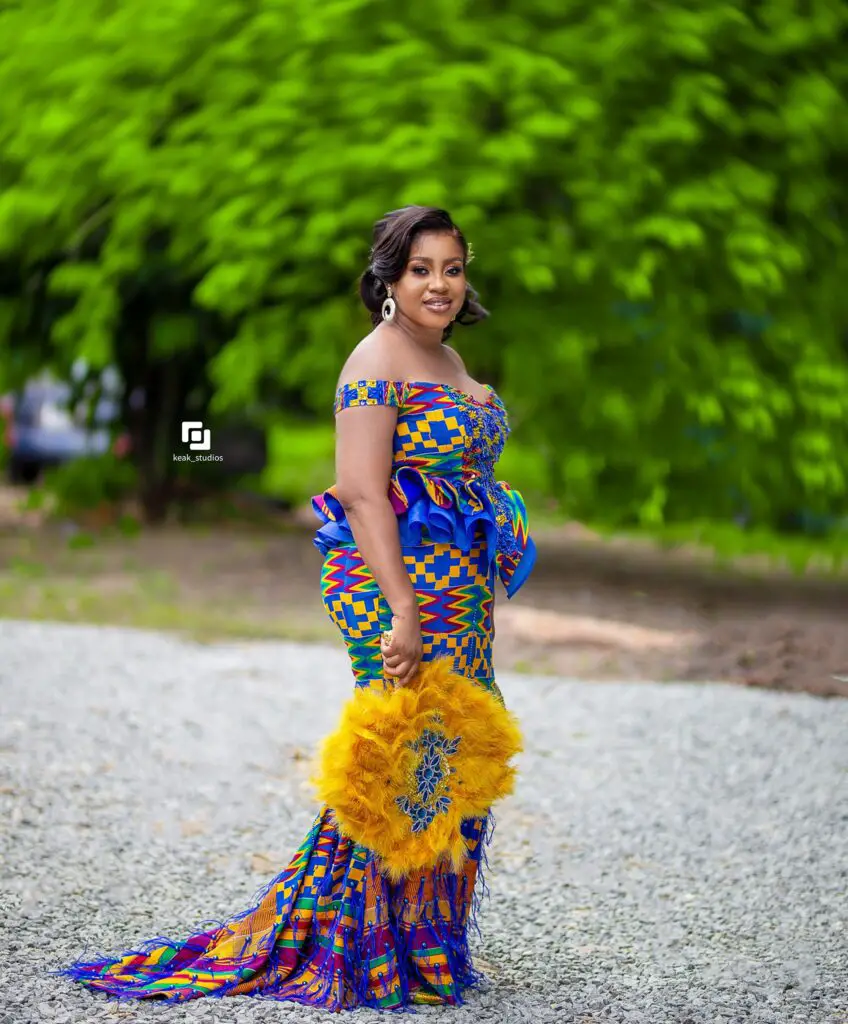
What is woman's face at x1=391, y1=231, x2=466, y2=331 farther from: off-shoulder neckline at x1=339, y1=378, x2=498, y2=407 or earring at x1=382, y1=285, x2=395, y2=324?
off-shoulder neckline at x1=339, y1=378, x2=498, y2=407

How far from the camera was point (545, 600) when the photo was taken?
11.0 metres

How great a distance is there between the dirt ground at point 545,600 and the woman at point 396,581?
4.81 meters

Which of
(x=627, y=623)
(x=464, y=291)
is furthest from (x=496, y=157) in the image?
(x=464, y=291)

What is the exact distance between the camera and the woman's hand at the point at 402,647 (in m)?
3.17

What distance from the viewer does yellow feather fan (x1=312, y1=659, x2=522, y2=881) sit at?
3.26 metres

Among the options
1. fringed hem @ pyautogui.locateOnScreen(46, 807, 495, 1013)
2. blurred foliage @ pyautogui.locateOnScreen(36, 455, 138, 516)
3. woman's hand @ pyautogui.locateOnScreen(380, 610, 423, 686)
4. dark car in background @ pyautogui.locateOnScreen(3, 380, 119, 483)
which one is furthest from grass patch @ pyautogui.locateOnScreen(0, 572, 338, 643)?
dark car in background @ pyautogui.locateOnScreen(3, 380, 119, 483)

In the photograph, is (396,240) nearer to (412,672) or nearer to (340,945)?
(412,672)

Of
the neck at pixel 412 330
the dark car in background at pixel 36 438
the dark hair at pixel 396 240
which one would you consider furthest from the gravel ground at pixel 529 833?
the dark car in background at pixel 36 438

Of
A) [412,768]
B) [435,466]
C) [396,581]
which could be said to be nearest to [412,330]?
[435,466]

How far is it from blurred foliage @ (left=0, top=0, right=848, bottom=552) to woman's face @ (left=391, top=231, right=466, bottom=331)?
19.6 ft

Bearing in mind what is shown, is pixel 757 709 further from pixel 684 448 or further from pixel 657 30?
pixel 657 30

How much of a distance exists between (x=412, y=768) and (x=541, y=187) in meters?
7.68

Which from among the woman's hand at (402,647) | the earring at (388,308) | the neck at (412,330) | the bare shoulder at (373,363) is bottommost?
the woman's hand at (402,647)

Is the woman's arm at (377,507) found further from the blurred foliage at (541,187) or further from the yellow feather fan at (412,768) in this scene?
the blurred foliage at (541,187)
